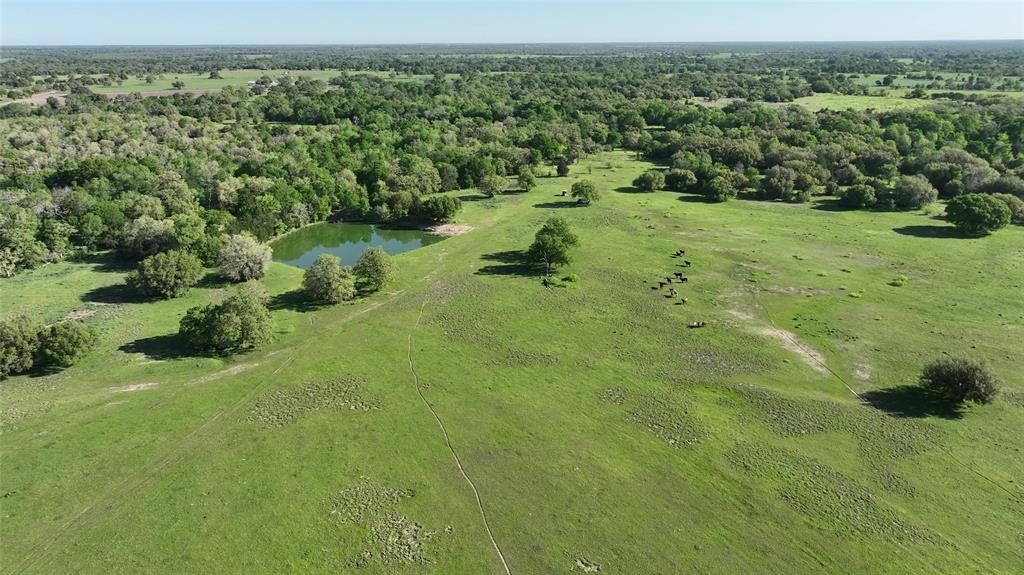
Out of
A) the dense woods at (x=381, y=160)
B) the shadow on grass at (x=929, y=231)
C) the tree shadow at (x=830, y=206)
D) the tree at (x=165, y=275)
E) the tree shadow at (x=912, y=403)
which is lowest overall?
the tree shadow at (x=912, y=403)

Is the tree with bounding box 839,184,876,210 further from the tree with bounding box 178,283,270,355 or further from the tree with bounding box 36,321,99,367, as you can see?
the tree with bounding box 36,321,99,367

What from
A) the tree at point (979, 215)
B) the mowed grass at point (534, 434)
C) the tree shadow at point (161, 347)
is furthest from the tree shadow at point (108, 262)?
the tree at point (979, 215)

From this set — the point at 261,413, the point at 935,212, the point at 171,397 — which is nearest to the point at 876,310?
the point at 935,212

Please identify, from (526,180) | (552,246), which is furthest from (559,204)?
(552,246)

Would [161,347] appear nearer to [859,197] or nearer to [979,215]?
[979,215]

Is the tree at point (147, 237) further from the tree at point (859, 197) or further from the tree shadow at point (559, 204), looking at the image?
the tree at point (859, 197)

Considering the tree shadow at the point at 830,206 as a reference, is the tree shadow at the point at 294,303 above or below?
below

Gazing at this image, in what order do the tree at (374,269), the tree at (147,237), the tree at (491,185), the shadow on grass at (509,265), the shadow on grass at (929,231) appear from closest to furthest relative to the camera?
the tree at (374,269) → the tree at (147,237) → the shadow on grass at (509,265) → the shadow on grass at (929,231) → the tree at (491,185)
